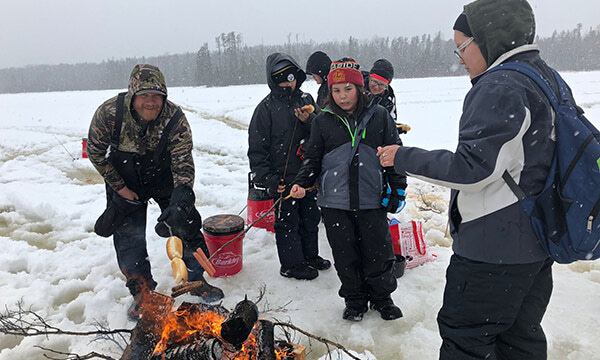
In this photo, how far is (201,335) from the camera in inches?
81.2

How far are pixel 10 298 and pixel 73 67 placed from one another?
174m

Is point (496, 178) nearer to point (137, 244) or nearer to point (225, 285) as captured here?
point (225, 285)

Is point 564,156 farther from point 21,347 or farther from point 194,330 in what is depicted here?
point 21,347

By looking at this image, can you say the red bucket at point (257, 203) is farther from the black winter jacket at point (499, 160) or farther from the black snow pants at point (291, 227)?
the black winter jacket at point (499, 160)

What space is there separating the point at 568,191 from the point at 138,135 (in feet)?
10.2

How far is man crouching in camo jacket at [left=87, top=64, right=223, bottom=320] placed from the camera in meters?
2.97

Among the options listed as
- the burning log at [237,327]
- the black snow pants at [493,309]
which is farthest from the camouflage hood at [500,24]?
the burning log at [237,327]

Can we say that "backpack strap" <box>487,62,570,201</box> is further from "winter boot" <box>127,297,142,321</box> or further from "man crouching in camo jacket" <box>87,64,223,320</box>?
"winter boot" <box>127,297,142,321</box>

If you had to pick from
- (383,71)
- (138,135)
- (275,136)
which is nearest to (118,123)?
(138,135)

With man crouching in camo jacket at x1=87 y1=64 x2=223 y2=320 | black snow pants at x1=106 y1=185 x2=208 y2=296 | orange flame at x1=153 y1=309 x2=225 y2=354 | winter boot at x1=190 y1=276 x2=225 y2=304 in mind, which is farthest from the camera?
winter boot at x1=190 y1=276 x2=225 y2=304

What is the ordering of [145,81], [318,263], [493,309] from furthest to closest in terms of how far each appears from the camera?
1. [318,263]
2. [145,81]
3. [493,309]

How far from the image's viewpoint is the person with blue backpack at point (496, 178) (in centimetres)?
159

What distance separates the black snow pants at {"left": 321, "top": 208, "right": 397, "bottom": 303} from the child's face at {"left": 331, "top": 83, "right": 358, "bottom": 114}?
0.93m

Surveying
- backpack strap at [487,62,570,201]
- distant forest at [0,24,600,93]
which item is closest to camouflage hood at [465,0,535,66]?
backpack strap at [487,62,570,201]
